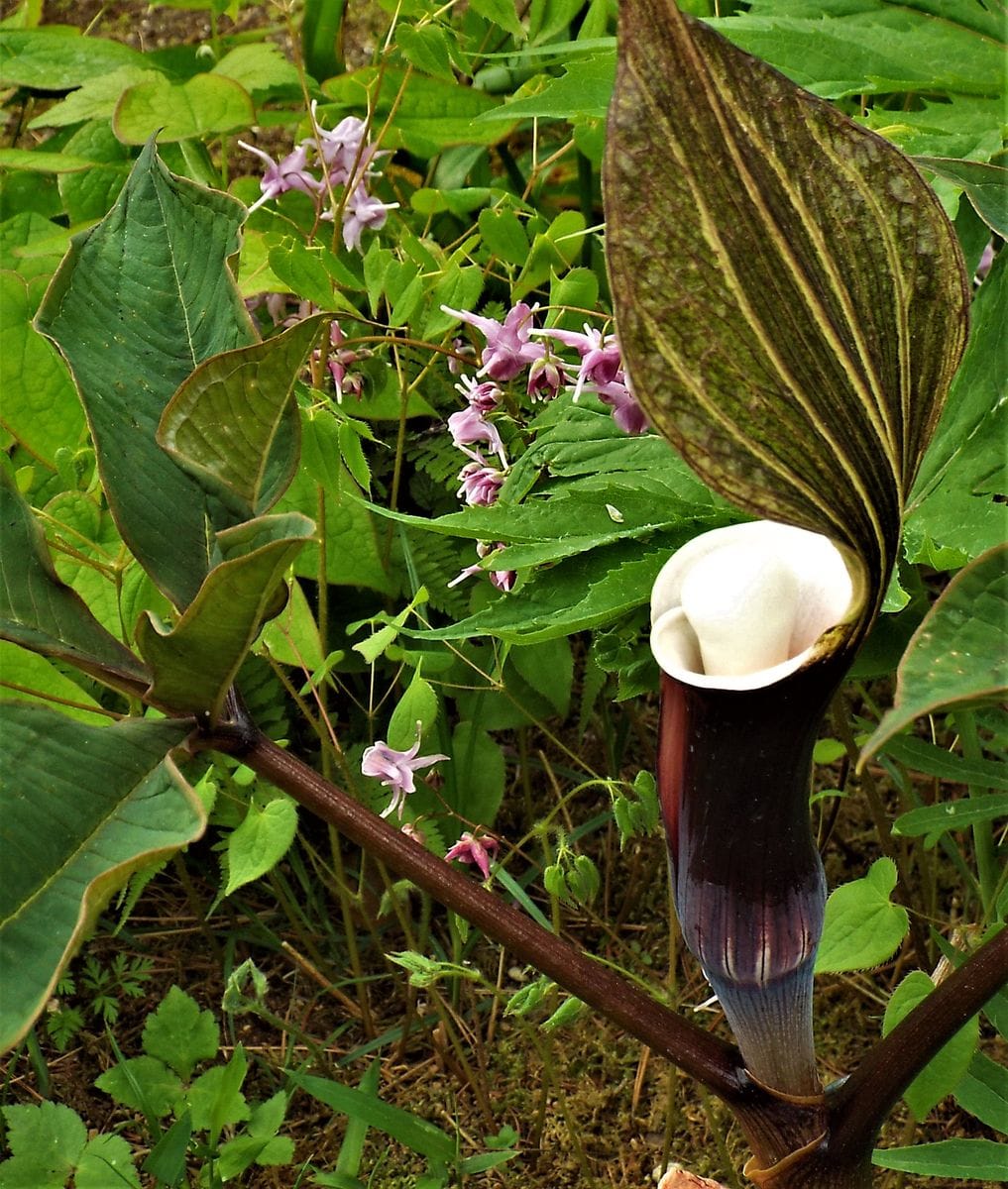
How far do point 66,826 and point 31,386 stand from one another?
2.37ft

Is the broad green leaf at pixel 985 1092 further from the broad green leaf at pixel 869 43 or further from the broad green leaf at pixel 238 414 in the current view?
the broad green leaf at pixel 869 43

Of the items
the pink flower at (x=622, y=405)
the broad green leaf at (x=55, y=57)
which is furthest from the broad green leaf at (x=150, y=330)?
the broad green leaf at (x=55, y=57)

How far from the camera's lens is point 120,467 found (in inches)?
20.7

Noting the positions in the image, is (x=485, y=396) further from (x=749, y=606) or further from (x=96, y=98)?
(x=96, y=98)

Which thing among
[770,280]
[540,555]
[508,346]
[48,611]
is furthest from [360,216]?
[770,280]

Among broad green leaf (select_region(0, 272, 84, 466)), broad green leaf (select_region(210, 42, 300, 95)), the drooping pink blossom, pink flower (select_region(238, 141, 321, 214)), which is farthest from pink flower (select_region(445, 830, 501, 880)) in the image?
broad green leaf (select_region(210, 42, 300, 95))

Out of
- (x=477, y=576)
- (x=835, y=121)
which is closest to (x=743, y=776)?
(x=835, y=121)

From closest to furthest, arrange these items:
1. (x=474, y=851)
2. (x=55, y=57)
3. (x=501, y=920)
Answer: (x=501, y=920) < (x=474, y=851) < (x=55, y=57)

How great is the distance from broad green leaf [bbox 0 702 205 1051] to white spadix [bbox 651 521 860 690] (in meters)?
0.19

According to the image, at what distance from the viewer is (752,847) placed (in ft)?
1.56

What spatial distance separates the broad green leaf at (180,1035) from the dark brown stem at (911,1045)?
0.57m

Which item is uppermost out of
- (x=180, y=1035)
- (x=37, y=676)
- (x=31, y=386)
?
Answer: (x=31, y=386)

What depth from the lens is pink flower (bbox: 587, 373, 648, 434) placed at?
2.50 ft

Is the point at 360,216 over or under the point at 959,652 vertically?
under
